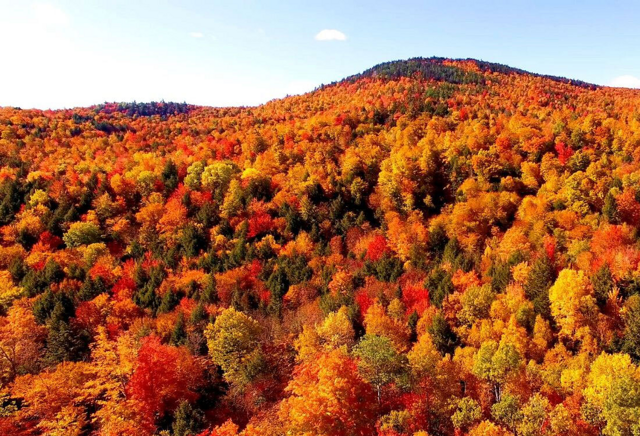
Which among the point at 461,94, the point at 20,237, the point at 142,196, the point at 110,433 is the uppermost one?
the point at 461,94

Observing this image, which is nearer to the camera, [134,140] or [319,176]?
[319,176]

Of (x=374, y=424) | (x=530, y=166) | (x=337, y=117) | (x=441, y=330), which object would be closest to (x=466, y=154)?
(x=530, y=166)

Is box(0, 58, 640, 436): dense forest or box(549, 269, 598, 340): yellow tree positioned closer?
box(0, 58, 640, 436): dense forest

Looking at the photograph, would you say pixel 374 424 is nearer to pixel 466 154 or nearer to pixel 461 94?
pixel 466 154

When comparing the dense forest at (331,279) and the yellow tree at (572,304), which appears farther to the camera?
the yellow tree at (572,304)

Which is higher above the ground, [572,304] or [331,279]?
[572,304]

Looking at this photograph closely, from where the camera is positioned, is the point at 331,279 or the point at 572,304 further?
the point at 331,279

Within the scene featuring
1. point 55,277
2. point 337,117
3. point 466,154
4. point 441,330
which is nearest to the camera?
point 441,330

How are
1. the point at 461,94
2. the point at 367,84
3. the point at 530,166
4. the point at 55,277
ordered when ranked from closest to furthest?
the point at 55,277
the point at 530,166
the point at 461,94
the point at 367,84
